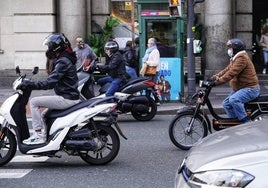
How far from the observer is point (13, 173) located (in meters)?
7.71

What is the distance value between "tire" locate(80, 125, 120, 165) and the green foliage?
11422mm

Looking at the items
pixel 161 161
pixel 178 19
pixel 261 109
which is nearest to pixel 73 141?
pixel 161 161

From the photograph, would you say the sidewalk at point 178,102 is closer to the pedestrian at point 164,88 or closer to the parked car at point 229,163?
the pedestrian at point 164,88

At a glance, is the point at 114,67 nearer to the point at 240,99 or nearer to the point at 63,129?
the point at 240,99

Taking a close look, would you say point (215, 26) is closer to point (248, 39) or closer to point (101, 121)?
point (248, 39)

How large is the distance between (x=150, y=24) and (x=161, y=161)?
7.44m

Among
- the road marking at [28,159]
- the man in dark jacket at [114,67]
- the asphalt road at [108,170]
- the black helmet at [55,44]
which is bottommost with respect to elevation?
the asphalt road at [108,170]

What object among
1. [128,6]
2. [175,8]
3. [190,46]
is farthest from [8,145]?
[128,6]

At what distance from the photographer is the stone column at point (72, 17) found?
1911 cm

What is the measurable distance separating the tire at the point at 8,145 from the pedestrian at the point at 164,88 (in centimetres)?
731

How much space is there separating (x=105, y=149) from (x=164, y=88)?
695 cm

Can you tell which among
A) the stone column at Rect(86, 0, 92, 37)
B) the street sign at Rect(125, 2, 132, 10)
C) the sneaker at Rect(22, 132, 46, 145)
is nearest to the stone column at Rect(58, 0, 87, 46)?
the stone column at Rect(86, 0, 92, 37)

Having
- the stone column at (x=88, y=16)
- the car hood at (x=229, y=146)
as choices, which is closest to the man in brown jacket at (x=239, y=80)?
the car hood at (x=229, y=146)

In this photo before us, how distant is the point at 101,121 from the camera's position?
803cm
